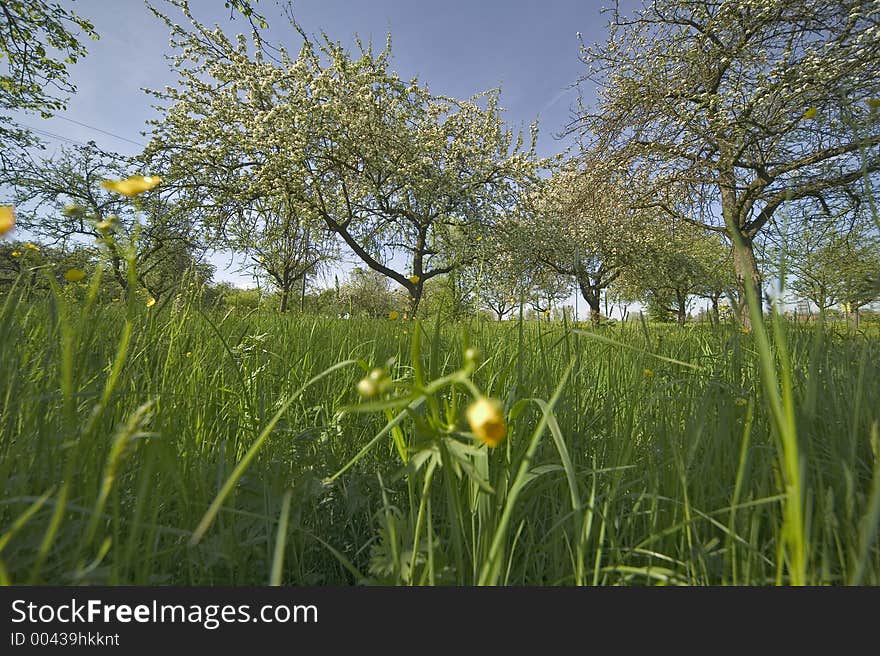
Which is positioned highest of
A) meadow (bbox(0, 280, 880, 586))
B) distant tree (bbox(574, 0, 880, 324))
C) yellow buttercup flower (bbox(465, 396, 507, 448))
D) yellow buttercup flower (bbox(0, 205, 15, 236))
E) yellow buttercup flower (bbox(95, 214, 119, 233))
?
distant tree (bbox(574, 0, 880, 324))

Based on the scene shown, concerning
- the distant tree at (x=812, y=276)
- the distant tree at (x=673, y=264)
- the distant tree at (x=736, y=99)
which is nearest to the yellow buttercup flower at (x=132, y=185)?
the distant tree at (x=812, y=276)

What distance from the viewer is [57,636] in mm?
407

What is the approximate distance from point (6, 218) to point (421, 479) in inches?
36.8

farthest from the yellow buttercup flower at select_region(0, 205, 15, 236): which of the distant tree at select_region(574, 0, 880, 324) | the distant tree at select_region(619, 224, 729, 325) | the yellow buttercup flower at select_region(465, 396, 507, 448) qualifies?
the distant tree at select_region(619, 224, 729, 325)

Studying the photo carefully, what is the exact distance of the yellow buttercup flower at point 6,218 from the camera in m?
0.45

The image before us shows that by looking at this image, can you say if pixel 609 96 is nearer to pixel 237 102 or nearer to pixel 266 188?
pixel 266 188

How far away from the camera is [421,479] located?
82 centimetres

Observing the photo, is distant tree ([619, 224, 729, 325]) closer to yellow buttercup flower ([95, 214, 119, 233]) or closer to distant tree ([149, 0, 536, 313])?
distant tree ([149, 0, 536, 313])

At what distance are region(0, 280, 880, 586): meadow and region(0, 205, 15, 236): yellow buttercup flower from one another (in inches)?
5.9

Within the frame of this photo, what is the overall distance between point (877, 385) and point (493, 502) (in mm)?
1384

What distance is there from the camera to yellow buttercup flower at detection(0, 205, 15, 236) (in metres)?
0.45

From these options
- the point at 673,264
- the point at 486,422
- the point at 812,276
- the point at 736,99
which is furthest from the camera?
the point at 673,264

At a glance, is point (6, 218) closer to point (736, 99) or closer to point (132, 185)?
point (132, 185)

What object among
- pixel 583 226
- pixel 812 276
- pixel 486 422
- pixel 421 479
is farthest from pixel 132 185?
pixel 583 226
